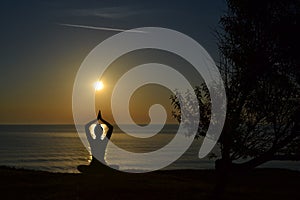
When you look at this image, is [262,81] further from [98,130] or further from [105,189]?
[98,130]

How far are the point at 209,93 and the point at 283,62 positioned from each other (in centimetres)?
386

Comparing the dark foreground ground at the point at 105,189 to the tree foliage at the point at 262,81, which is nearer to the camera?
the tree foliage at the point at 262,81

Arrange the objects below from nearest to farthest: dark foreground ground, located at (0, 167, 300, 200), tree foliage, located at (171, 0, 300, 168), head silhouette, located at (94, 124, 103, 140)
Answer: tree foliage, located at (171, 0, 300, 168), dark foreground ground, located at (0, 167, 300, 200), head silhouette, located at (94, 124, 103, 140)

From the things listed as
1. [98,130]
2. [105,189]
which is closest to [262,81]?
[105,189]

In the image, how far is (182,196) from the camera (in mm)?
25375

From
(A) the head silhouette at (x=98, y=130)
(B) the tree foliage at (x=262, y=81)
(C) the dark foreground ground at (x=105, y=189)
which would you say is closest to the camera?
(B) the tree foliage at (x=262, y=81)

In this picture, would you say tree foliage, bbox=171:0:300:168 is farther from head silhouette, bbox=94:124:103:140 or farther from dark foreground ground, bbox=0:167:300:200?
head silhouette, bbox=94:124:103:140

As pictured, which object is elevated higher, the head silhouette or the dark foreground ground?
the head silhouette

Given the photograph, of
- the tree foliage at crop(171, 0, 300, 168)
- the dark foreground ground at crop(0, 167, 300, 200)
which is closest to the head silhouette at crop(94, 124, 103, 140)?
the dark foreground ground at crop(0, 167, 300, 200)

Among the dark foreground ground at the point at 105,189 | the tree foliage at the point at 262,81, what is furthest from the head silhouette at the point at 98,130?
the tree foliage at the point at 262,81

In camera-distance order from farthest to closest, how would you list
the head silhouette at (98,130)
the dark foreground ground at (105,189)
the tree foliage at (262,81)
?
1. the head silhouette at (98,130)
2. the dark foreground ground at (105,189)
3. the tree foliage at (262,81)

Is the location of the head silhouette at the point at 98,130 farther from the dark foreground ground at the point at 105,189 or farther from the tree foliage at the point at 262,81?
the tree foliage at the point at 262,81

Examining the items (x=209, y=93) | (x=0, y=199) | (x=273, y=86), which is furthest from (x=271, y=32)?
(x=0, y=199)

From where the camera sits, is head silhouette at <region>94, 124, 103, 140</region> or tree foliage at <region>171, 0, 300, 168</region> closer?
tree foliage at <region>171, 0, 300, 168</region>
